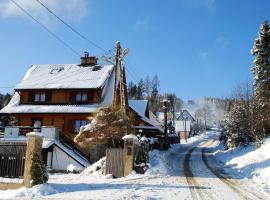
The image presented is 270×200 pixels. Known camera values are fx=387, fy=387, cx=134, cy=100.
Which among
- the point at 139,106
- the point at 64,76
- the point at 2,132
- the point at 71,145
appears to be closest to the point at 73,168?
the point at 71,145

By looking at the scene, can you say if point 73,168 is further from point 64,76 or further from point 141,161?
point 64,76

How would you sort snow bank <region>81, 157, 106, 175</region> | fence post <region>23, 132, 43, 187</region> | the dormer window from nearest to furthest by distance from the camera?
fence post <region>23, 132, 43, 187</region> → snow bank <region>81, 157, 106, 175</region> → the dormer window

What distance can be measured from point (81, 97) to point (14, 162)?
63.9ft

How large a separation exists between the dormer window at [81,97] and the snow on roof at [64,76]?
839mm

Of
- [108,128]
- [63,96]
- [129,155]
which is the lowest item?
[129,155]

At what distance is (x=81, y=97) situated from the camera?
128 ft

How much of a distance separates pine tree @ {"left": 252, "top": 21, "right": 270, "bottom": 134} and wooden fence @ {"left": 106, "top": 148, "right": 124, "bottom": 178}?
20.1 m

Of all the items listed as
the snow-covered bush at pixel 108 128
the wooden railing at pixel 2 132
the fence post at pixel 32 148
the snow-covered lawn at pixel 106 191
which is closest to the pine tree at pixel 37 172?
the fence post at pixel 32 148

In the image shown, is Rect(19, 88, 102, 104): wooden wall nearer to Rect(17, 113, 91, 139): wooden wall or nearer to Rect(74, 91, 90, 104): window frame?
Rect(74, 91, 90, 104): window frame

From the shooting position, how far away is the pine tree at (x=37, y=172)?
54.5ft

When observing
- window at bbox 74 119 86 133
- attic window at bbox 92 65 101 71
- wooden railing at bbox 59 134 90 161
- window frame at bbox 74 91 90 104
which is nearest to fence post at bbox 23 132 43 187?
wooden railing at bbox 59 134 90 161

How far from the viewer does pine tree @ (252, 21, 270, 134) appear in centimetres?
3907

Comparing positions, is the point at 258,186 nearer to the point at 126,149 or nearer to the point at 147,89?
the point at 126,149

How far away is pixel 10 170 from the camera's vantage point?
785 inches
